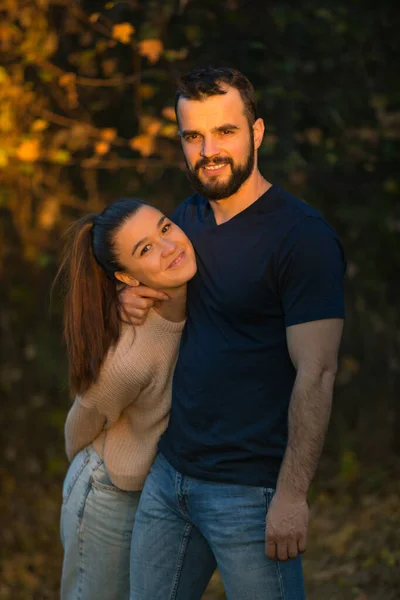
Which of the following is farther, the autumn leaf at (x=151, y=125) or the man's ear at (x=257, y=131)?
the autumn leaf at (x=151, y=125)

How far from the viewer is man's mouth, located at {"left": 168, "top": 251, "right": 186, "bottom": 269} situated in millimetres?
2744

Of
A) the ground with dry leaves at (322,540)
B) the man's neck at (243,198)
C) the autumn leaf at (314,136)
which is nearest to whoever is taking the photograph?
the man's neck at (243,198)

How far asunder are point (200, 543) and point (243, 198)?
1079 mm

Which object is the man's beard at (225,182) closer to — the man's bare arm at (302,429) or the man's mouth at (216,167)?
the man's mouth at (216,167)

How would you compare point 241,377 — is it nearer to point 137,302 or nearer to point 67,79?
point 137,302

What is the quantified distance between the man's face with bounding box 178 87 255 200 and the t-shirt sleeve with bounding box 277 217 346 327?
0.27 m

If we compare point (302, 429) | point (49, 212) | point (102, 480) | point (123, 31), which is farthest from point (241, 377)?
point (49, 212)

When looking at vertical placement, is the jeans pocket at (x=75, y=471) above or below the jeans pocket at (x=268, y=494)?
below

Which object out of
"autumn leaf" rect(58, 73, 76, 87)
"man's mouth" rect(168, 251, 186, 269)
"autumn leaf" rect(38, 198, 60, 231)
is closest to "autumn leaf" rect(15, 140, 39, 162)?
"autumn leaf" rect(58, 73, 76, 87)

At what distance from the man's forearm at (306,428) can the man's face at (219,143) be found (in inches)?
24.4

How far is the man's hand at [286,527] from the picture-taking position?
2.43 meters

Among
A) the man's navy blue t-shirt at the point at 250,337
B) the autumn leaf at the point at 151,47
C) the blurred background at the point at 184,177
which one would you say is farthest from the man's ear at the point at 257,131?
the autumn leaf at the point at 151,47

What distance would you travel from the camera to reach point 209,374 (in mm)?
2650

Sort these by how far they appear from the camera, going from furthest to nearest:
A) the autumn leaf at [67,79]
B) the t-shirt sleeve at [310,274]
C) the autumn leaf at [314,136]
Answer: the autumn leaf at [314,136]
the autumn leaf at [67,79]
the t-shirt sleeve at [310,274]
